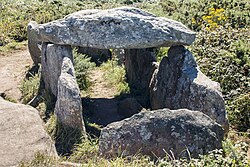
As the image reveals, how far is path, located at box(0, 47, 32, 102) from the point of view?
420 inches

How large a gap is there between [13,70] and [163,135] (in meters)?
7.62

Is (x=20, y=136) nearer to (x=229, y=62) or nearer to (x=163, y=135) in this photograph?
(x=163, y=135)

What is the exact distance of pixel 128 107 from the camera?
9242 mm

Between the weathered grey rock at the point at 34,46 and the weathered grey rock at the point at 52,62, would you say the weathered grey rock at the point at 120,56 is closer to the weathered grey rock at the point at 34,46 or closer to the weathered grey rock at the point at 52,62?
the weathered grey rock at the point at 34,46

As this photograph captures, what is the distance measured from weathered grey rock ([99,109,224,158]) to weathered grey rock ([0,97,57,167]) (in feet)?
3.27

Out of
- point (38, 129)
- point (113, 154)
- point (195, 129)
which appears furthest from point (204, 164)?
point (38, 129)

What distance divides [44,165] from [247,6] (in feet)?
46.8

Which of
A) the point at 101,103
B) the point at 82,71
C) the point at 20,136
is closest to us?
the point at 20,136

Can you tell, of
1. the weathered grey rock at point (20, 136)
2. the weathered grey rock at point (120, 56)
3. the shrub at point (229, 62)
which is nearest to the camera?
the weathered grey rock at point (20, 136)

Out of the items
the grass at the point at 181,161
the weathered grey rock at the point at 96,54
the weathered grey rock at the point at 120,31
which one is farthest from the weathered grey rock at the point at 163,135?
the weathered grey rock at the point at 96,54

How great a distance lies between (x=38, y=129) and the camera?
665cm

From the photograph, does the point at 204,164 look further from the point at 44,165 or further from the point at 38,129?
the point at 38,129

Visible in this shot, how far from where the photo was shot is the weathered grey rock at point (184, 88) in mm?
7535

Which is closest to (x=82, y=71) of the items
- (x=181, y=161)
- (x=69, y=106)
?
(x=69, y=106)
